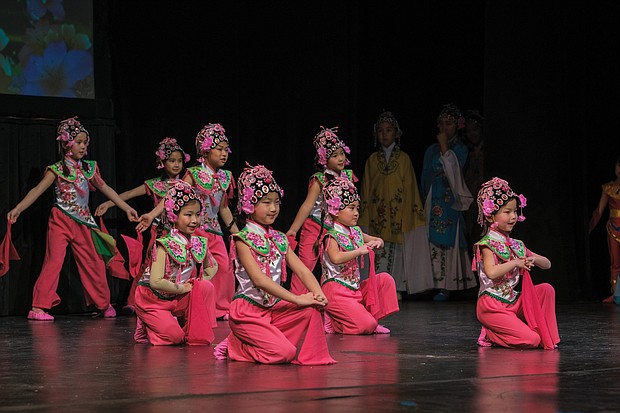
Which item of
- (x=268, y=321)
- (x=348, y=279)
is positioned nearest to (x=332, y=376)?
(x=268, y=321)

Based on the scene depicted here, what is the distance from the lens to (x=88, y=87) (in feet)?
24.8

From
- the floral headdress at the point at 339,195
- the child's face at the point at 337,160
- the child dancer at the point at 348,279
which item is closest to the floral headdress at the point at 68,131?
the child's face at the point at 337,160

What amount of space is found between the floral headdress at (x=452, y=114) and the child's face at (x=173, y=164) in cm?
211

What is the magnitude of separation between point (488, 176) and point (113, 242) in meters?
2.61

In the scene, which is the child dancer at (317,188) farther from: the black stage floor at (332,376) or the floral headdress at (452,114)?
the floral headdress at (452,114)

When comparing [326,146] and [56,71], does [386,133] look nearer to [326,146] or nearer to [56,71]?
[326,146]

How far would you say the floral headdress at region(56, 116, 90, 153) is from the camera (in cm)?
713

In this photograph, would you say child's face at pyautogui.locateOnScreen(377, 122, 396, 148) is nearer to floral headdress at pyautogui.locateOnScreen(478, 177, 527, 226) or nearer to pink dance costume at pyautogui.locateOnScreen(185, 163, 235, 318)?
pink dance costume at pyautogui.locateOnScreen(185, 163, 235, 318)

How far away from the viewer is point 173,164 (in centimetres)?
Result: 743

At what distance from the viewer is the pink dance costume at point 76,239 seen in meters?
7.15

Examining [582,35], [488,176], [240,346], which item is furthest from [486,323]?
[582,35]

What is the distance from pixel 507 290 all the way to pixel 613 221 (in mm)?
3253

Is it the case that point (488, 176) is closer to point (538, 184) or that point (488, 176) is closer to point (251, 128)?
point (538, 184)

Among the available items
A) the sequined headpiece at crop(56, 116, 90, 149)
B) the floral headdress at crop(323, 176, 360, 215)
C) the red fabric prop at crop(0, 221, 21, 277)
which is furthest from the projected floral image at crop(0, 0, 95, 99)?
the floral headdress at crop(323, 176, 360, 215)
